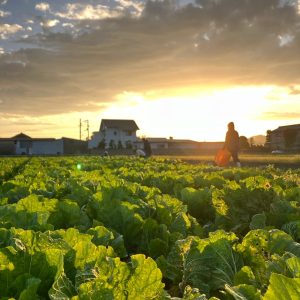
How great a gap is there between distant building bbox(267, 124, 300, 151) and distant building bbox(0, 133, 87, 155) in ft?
139

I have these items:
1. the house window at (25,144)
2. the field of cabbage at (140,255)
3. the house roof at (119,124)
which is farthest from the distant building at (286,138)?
the field of cabbage at (140,255)

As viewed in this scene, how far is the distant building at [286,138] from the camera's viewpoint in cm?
8192

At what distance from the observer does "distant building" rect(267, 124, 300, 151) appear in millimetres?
81919

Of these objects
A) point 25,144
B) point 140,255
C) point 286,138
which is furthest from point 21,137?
point 140,255

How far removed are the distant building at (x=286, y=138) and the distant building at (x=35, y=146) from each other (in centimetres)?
4245

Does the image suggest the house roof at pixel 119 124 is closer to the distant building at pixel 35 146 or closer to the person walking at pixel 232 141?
the distant building at pixel 35 146

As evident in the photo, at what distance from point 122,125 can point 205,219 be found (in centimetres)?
10242

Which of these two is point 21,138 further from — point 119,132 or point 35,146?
point 119,132

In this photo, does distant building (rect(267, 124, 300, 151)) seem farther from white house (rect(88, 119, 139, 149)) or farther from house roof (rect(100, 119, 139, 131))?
house roof (rect(100, 119, 139, 131))

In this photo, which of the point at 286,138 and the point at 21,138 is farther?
the point at 21,138

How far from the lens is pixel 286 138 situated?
8400cm

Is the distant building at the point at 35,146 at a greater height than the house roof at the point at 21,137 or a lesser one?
lesser

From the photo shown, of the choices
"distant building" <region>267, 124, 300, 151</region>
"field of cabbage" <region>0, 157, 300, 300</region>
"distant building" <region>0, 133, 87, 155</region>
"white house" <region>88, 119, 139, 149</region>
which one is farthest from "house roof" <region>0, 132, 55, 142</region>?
"field of cabbage" <region>0, 157, 300, 300</region>

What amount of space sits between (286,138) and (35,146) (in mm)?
56995
